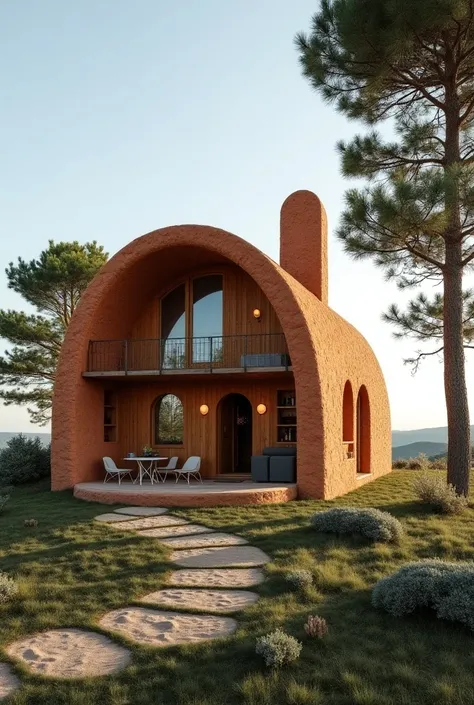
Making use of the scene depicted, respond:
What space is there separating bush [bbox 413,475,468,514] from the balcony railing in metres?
4.17

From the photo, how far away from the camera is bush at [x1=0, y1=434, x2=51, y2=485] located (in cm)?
1616

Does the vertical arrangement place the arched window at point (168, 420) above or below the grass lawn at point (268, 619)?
above

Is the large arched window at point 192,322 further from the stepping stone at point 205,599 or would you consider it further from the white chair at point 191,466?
the stepping stone at point 205,599

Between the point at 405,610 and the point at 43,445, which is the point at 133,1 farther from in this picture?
the point at 43,445

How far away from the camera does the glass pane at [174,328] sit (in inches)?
609

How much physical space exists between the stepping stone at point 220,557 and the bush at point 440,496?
3.83 meters

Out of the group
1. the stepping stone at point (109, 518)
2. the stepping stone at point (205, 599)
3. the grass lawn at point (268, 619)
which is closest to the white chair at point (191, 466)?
the stepping stone at point (109, 518)

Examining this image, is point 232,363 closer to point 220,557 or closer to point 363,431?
point 363,431

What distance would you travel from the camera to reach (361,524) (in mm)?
8234

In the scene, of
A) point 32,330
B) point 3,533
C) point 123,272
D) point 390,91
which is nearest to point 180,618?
point 3,533

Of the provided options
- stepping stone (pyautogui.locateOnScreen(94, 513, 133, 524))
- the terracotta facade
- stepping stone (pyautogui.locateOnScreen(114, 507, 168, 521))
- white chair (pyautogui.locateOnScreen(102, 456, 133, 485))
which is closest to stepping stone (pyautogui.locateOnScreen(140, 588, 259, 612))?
stepping stone (pyautogui.locateOnScreen(94, 513, 133, 524))

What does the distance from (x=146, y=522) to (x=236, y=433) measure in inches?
257

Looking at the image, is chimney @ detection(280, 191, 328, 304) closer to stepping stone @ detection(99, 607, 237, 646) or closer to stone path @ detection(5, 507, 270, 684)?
stone path @ detection(5, 507, 270, 684)

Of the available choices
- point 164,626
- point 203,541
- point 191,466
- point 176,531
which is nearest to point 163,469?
point 191,466
